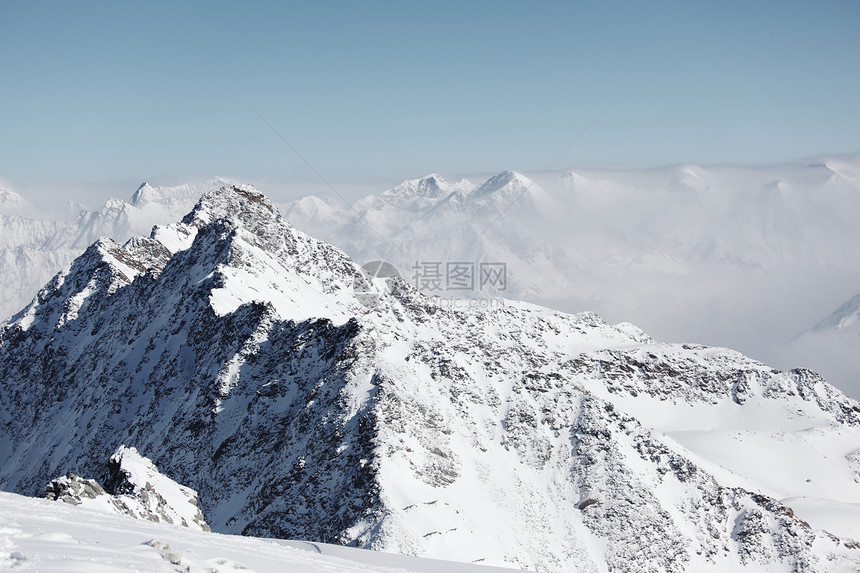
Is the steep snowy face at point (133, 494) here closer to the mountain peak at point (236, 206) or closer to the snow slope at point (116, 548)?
the snow slope at point (116, 548)

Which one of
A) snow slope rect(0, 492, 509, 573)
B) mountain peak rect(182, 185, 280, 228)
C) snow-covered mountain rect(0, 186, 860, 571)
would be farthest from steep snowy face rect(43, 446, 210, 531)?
mountain peak rect(182, 185, 280, 228)

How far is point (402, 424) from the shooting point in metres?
81.2

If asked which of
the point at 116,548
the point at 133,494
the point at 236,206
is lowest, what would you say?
the point at 116,548

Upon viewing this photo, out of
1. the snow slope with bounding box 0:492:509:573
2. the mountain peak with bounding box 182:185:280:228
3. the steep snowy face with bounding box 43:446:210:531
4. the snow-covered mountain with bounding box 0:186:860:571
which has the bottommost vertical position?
the snow slope with bounding box 0:492:509:573

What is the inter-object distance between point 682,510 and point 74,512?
81.5 m

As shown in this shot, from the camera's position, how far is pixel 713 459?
119875mm

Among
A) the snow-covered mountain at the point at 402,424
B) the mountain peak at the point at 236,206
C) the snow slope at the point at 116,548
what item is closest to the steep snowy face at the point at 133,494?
the snow slope at the point at 116,548

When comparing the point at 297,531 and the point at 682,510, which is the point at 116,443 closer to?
the point at 297,531

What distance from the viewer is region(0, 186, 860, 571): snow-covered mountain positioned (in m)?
77.9

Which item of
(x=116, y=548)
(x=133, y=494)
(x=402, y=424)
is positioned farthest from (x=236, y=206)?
(x=116, y=548)

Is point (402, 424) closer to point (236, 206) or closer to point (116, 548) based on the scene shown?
point (116, 548)

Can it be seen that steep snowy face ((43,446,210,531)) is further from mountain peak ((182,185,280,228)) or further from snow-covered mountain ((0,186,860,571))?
mountain peak ((182,185,280,228))

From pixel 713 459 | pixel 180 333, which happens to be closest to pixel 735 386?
pixel 713 459

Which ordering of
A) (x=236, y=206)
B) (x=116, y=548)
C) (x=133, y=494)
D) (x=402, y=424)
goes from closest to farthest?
1. (x=116, y=548)
2. (x=133, y=494)
3. (x=402, y=424)
4. (x=236, y=206)
